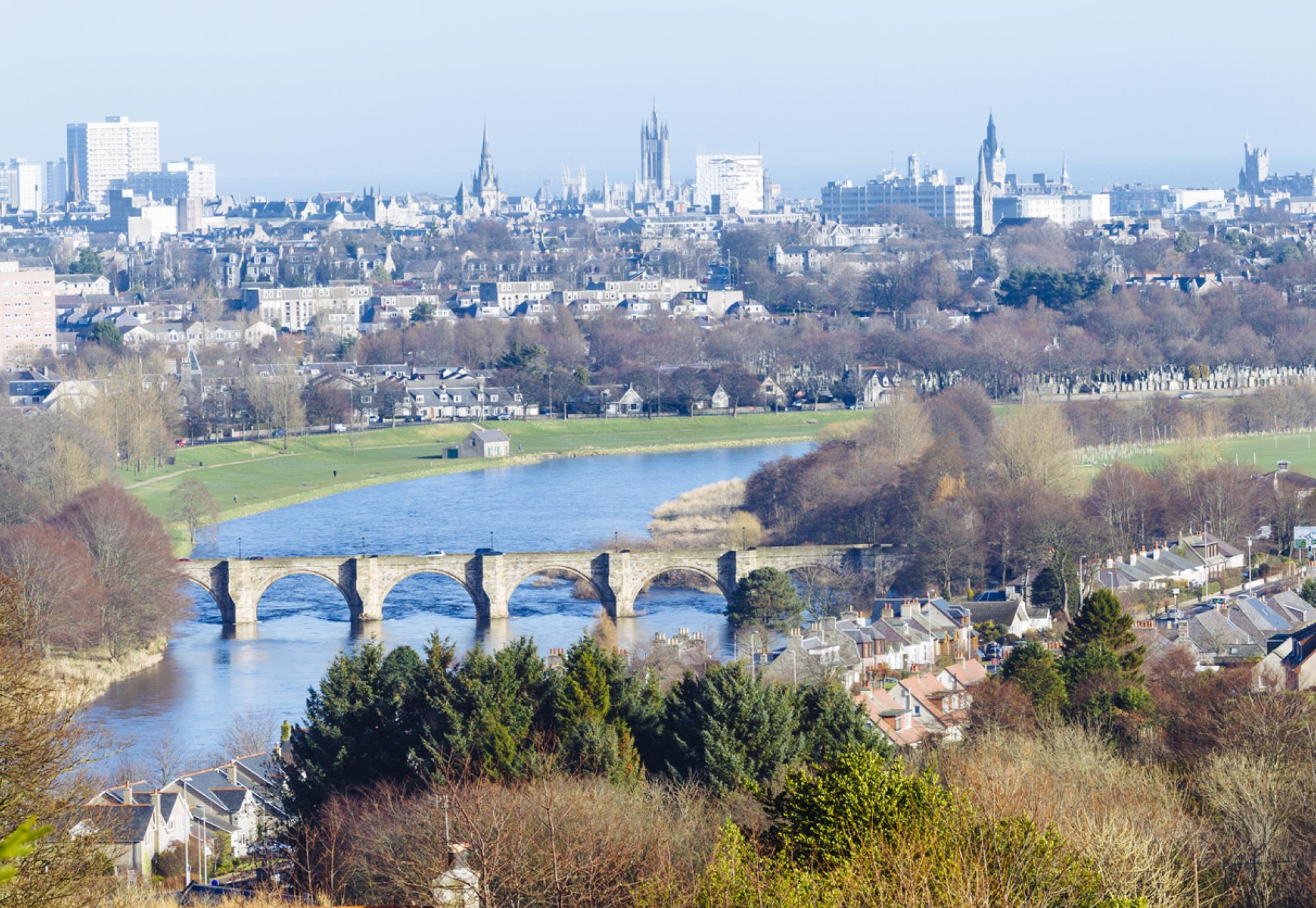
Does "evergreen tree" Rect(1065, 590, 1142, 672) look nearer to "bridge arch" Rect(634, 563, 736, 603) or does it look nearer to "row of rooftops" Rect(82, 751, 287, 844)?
Result: "row of rooftops" Rect(82, 751, 287, 844)

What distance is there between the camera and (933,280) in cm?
6969

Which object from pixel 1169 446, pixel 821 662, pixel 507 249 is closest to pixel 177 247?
pixel 507 249

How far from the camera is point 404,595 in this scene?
88.1 feet

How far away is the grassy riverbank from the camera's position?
35062 millimetres

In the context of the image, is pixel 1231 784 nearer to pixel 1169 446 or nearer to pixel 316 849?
pixel 316 849

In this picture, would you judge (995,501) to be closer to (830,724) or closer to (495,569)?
(495,569)

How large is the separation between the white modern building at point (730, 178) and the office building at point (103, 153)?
113 feet

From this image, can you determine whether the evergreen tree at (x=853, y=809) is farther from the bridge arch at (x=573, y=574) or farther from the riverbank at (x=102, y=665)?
the bridge arch at (x=573, y=574)

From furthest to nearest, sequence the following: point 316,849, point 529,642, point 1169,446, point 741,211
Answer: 1. point 741,211
2. point 1169,446
3. point 529,642
4. point 316,849

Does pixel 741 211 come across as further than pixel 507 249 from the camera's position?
Yes

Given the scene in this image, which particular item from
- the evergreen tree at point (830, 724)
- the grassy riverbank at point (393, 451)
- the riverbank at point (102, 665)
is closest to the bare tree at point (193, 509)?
the grassy riverbank at point (393, 451)

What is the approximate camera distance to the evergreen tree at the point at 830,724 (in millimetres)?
12695

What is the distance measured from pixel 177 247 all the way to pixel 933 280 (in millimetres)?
35186

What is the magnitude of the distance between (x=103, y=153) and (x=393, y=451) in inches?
4303
